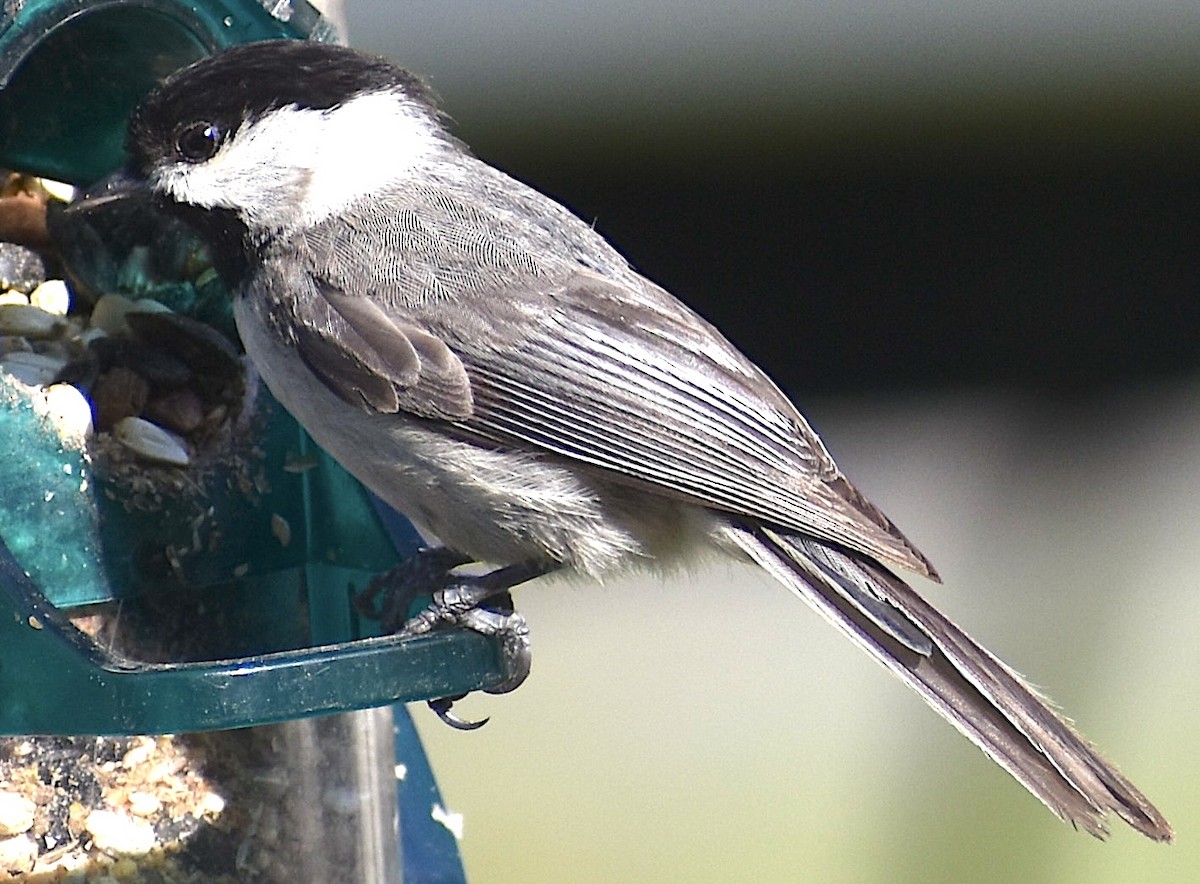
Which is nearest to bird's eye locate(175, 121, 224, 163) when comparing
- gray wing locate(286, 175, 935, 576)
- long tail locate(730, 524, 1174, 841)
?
gray wing locate(286, 175, 935, 576)

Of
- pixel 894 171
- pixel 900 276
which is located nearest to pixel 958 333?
pixel 900 276

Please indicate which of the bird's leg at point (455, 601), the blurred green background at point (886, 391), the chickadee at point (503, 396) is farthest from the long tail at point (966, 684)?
the blurred green background at point (886, 391)

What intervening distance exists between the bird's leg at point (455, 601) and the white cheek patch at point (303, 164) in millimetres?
484

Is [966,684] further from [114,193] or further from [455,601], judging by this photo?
[114,193]

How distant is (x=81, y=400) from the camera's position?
6.40ft

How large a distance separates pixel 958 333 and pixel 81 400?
410 centimetres

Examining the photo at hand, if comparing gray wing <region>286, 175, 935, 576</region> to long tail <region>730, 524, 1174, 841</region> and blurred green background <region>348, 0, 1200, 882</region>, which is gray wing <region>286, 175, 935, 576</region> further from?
blurred green background <region>348, 0, 1200, 882</region>

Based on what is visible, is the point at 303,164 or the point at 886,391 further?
the point at 886,391

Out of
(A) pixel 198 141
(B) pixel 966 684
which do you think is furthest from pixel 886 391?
(A) pixel 198 141

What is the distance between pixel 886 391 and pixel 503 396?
3.80 metres

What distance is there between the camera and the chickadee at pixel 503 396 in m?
2.02

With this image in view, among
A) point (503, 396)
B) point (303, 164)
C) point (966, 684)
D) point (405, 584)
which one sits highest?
point (303, 164)

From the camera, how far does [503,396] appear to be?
6.77ft

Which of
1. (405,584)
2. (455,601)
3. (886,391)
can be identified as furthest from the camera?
(886,391)
